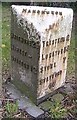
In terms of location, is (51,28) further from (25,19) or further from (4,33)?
(4,33)

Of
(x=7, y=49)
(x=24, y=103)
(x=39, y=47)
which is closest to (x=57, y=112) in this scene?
(x=24, y=103)

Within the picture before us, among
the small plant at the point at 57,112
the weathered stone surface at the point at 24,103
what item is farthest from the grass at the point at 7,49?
the small plant at the point at 57,112

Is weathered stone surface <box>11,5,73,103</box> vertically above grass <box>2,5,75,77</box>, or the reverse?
weathered stone surface <box>11,5,73,103</box>

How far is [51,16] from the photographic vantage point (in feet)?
12.2

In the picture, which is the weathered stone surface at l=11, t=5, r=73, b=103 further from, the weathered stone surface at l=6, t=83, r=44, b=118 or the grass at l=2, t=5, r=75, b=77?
the grass at l=2, t=5, r=75, b=77

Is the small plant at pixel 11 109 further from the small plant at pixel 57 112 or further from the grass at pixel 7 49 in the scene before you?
the grass at pixel 7 49

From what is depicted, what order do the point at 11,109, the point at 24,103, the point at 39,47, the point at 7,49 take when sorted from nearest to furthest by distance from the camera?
the point at 39,47
the point at 11,109
the point at 24,103
the point at 7,49

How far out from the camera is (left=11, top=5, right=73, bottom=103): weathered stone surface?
3678 millimetres

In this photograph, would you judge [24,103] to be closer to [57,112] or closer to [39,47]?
[57,112]

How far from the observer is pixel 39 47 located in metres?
3.67

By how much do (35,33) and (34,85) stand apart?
0.62 meters

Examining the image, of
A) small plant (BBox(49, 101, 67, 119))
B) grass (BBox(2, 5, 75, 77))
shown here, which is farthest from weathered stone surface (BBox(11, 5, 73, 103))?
grass (BBox(2, 5, 75, 77))

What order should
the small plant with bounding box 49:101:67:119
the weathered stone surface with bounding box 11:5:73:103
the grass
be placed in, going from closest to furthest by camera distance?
the weathered stone surface with bounding box 11:5:73:103 → the small plant with bounding box 49:101:67:119 → the grass

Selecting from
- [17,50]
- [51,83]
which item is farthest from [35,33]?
[51,83]
